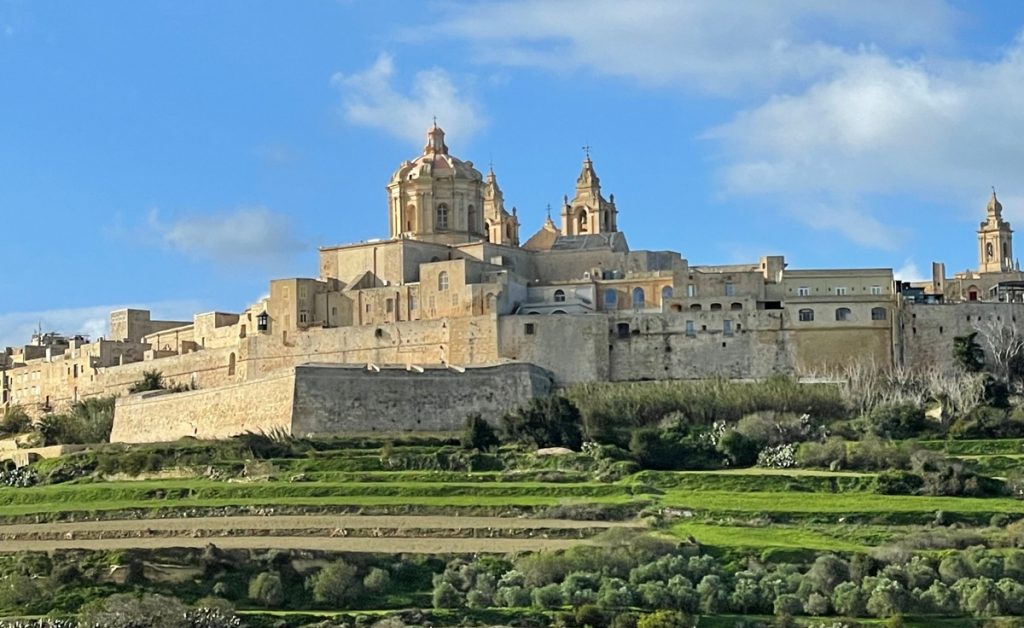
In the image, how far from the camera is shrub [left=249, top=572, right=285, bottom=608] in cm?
4142

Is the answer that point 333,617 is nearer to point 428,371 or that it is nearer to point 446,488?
point 446,488

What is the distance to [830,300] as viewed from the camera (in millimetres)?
60875

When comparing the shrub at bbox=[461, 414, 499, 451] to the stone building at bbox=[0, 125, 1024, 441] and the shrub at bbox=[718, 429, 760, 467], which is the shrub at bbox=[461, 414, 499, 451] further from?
the shrub at bbox=[718, 429, 760, 467]

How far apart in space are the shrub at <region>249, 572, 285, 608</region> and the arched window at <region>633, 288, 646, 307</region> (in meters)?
23.5

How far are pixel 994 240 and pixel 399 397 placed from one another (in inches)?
1382

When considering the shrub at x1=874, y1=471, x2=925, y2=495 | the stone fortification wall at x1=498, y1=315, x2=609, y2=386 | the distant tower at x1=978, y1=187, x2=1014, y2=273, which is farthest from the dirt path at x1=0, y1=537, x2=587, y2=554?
the distant tower at x1=978, y1=187, x2=1014, y2=273

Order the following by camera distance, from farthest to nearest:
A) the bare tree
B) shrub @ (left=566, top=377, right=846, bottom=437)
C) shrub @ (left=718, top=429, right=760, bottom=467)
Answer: the bare tree, shrub @ (left=566, top=377, right=846, bottom=437), shrub @ (left=718, top=429, right=760, bottom=467)

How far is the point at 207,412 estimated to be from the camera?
200 feet

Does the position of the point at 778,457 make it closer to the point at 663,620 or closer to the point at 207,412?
the point at 663,620

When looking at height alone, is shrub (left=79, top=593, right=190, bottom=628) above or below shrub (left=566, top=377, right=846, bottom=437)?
below

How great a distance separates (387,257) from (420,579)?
23.8 m

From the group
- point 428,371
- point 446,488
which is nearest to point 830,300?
point 428,371

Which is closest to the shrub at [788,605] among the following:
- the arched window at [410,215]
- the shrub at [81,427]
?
the shrub at [81,427]

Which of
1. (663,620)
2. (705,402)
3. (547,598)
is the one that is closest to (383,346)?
(705,402)
